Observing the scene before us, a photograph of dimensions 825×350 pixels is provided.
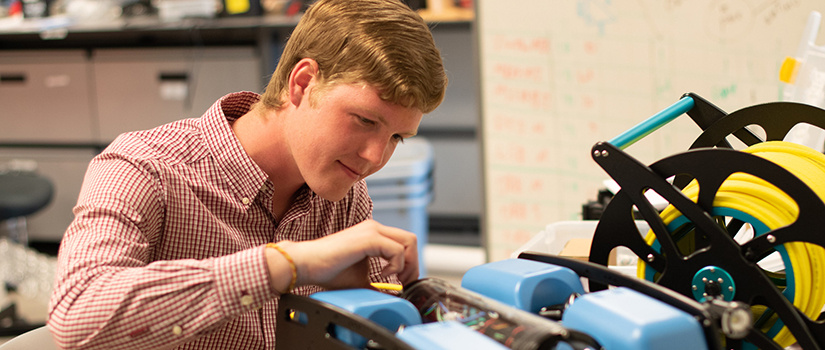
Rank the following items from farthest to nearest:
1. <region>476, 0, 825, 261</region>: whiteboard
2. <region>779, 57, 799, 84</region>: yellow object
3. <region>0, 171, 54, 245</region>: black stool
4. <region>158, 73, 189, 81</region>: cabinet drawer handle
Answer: <region>158, 73, 189, 81</region>: cabinet drawer handle
<region>0, 171, 54, 245</region>: black stool
<region>476, 0, 825, 261</region>: whiteboard
<region>779, 57, 799, 84</region>: yellow object

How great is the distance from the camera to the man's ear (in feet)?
3.23

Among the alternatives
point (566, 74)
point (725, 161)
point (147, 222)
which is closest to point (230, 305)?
point (147, 222)

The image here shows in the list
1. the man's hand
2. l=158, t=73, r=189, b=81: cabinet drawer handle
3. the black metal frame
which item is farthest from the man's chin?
l=158, t=73, r=189, b=81: cabinet drawer handle

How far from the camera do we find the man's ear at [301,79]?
3.23ft

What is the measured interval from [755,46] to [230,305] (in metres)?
1.79

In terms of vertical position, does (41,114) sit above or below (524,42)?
below

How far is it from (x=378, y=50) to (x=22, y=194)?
2391mm

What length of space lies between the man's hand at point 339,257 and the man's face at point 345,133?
19cm

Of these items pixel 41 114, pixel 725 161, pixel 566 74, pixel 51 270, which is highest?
Result: pixel 725 161

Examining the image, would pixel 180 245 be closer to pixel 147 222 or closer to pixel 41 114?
pixel 147 222

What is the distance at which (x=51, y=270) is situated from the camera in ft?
11.0

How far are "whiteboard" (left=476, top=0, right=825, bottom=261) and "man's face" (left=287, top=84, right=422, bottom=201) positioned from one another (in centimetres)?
141

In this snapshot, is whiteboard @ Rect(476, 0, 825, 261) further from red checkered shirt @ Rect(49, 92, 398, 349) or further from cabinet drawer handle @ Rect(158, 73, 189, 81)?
cabinet drawer handle @ Rect(158, 73, 189, 81)

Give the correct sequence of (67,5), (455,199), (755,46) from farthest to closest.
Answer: (455,199)
(67,5)
(755,46)
